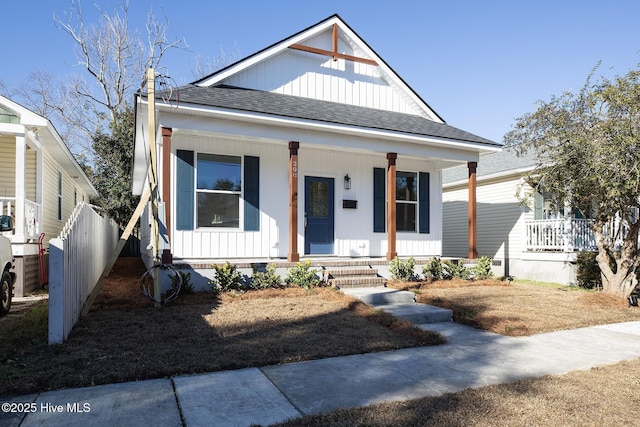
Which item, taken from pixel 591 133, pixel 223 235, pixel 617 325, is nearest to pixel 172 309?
pixel 223 235

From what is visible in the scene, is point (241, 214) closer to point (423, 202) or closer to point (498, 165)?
point (423, 202)

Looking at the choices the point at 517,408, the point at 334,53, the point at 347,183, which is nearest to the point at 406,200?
the point at 347,183

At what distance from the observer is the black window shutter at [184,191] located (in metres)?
8.96

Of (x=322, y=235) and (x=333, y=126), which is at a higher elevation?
(x=333, y=126)

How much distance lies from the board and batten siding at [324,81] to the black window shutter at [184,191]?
8.48 ft

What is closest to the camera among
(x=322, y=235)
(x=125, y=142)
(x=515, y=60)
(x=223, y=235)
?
(x=223, y=235)

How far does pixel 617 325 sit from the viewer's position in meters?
6.62

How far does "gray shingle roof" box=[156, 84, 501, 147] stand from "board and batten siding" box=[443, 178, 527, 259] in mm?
4106

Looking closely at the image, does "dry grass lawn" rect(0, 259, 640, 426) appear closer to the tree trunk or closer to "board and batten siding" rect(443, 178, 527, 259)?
the tree trunk

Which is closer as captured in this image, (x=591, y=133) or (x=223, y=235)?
(x=591, y=133)

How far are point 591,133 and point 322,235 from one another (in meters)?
6.07

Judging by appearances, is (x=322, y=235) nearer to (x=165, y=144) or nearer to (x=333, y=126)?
(x=333, y=126)

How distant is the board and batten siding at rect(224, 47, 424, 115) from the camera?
10797 mm

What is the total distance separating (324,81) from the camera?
1150 cm
